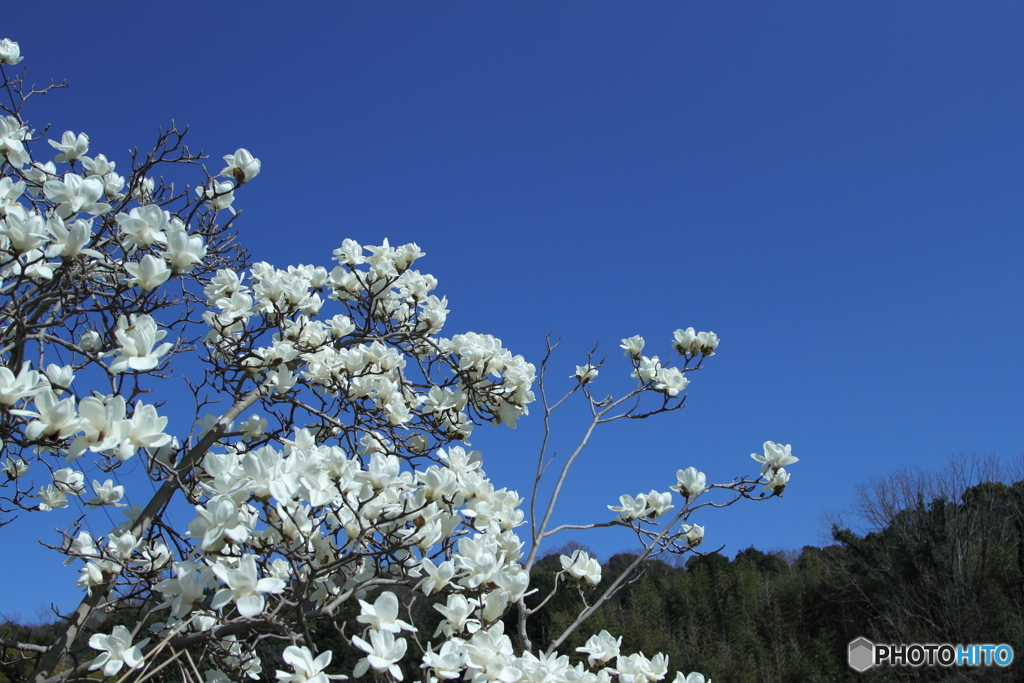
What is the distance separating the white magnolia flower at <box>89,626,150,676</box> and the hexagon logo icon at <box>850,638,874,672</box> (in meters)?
11.2

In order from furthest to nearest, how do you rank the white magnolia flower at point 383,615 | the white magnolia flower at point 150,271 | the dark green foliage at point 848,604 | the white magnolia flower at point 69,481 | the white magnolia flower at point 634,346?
the dark green foliage at point 848,604
the white magnolia flower at point 634,346
the white magnolia flower at point 69,481
the white magnolia flower at point 150,271
the white magnolia flower at point 383,615

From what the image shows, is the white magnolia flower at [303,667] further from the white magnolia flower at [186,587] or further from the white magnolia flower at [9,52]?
the white magnolia flower at [9,52]

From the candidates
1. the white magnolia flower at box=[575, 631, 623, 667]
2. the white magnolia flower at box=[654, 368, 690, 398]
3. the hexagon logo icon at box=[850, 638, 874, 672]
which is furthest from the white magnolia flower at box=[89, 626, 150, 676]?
the hexagon logo icon at box=[850, 638, 874, 672]

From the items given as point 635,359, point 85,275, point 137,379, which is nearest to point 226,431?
point 137,379

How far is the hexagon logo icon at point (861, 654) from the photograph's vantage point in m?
9.93

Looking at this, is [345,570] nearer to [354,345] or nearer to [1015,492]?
[354,345]

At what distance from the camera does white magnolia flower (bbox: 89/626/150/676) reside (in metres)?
1.21

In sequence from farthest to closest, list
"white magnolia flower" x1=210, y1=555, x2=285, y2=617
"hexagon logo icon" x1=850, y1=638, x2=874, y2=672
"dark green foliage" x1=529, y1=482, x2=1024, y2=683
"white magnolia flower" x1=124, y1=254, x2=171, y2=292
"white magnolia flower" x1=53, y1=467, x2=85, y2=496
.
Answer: "hexagon logo icon" x1=850, y1=638, x2=874, y2=672, "dark green foliage" x1=529, y1=482, x2=1024, y2=683, "white magnolia flower" x1=53, y1=467, x2=85, y2=496, "white magnolia flower" x1=124, y1=254, x2=171, y2=292, "white magnolia flower" x1=210, y1=555, x2=285, y2=617

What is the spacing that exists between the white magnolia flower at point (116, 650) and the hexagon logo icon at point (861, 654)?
1121 cm

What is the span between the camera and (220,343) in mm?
1749

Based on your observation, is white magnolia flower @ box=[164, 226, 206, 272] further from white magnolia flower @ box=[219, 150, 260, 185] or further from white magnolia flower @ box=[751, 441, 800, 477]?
white magnolia flower @ box=[751, 441, 800, 477]

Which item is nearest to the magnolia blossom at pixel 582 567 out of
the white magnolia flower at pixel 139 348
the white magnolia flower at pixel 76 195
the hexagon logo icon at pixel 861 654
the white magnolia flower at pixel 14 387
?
the white magnolia flower at pixel 139 348

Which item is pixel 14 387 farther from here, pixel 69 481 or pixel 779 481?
pixel 779 481

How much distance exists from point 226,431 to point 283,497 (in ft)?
2.82
